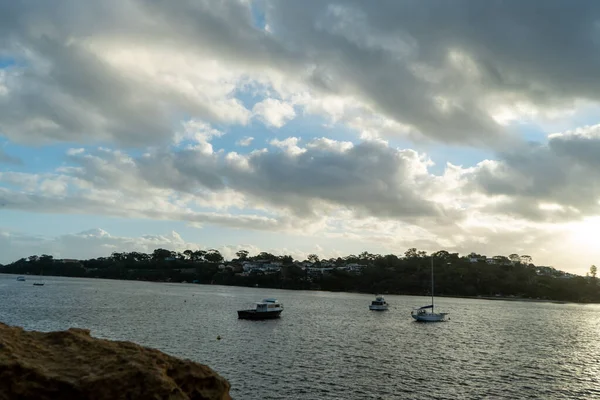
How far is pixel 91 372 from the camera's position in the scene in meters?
14.5

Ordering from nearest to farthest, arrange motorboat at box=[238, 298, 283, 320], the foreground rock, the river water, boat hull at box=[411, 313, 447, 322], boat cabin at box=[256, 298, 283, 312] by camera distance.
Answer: the foreground rock < the river water < motorboat at box=[238, 298, 283, 320] < boat cabin at box=[256, 298, 283, 312] < boat hull at box=[411, 313, 447, 322]

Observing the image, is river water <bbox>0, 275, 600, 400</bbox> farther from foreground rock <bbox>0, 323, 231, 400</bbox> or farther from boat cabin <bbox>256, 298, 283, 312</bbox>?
foreground rock <bbox>0, 323, 231, 400</bbox>

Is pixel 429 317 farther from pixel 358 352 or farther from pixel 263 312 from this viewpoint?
pixel 358 352

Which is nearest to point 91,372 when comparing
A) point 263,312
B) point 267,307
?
point 263,312

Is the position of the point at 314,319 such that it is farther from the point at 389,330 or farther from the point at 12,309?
the point at 12,309

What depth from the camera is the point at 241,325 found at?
91.4 metres

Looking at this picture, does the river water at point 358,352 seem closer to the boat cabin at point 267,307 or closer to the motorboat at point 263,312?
the motorboat at point 263,312

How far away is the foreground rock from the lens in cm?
1420

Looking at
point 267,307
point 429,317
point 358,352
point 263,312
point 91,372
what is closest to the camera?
point 91,372

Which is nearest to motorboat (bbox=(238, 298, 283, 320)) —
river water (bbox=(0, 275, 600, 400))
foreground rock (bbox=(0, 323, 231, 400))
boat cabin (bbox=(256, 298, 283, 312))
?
boat cabin (bbox=(256, 298, 283, 312))

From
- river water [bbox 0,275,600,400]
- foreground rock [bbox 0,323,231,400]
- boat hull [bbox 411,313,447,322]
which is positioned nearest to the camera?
foreground rock [bbox 0,323,231,400]

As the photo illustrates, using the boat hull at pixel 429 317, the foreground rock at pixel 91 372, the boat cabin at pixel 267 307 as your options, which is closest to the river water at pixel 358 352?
the boat cabin at pixel 267 307

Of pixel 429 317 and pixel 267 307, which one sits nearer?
pixel 267 307

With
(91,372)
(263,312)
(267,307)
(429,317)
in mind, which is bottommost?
(429,317)
